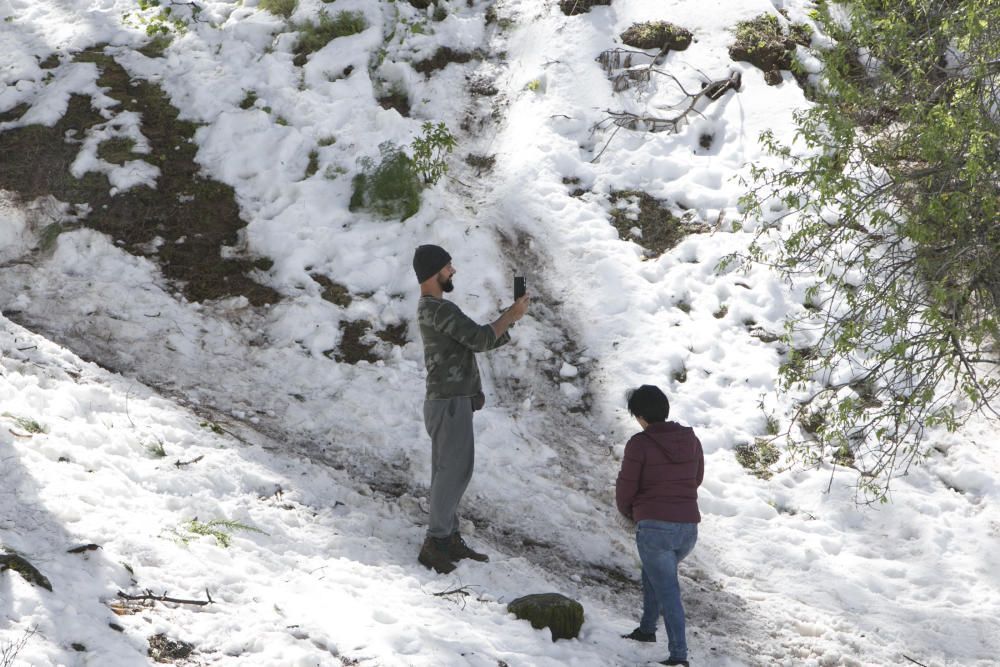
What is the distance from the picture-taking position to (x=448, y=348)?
569 centimetres

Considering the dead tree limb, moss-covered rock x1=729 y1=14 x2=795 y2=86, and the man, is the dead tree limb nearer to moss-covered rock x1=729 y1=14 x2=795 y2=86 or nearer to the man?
moss-covered rock x1=729 y1=14 x2=795 y2=86

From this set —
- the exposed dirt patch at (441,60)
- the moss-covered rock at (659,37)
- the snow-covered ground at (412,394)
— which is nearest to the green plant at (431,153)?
the snow-covered ground at (412,394)

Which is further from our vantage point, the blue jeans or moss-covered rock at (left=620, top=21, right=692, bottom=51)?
moss-covered rock at (left=620, top=21, right=692, bottom=51)

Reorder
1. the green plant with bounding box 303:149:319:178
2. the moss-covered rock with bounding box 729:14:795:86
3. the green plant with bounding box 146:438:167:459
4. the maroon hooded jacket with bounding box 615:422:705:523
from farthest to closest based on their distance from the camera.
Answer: the moss-covered rock with bounding box 729:14:795:86 → the green plant with bounding box 303:149:319:178 → the green plant with bounding box 146:438:167:459 → the maroon hooded jacket with bounding box 615:422:705:523

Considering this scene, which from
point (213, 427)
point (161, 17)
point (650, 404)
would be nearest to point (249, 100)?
point (161, 17)

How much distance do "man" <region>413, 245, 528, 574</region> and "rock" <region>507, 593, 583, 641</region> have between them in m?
0.75

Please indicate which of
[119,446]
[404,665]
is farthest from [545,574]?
[119,446]

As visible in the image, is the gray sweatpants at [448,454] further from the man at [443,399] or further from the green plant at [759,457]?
the green plant at [759,457]

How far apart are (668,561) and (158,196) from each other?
7846 millimetres

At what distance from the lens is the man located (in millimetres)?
5668

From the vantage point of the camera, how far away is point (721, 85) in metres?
11.3

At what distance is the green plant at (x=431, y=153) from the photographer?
10227 mm

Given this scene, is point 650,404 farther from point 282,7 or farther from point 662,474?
Answer: point 282,7

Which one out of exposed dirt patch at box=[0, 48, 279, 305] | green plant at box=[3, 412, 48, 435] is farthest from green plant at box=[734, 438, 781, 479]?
green plant at box=[3, 412, 48, 435]
